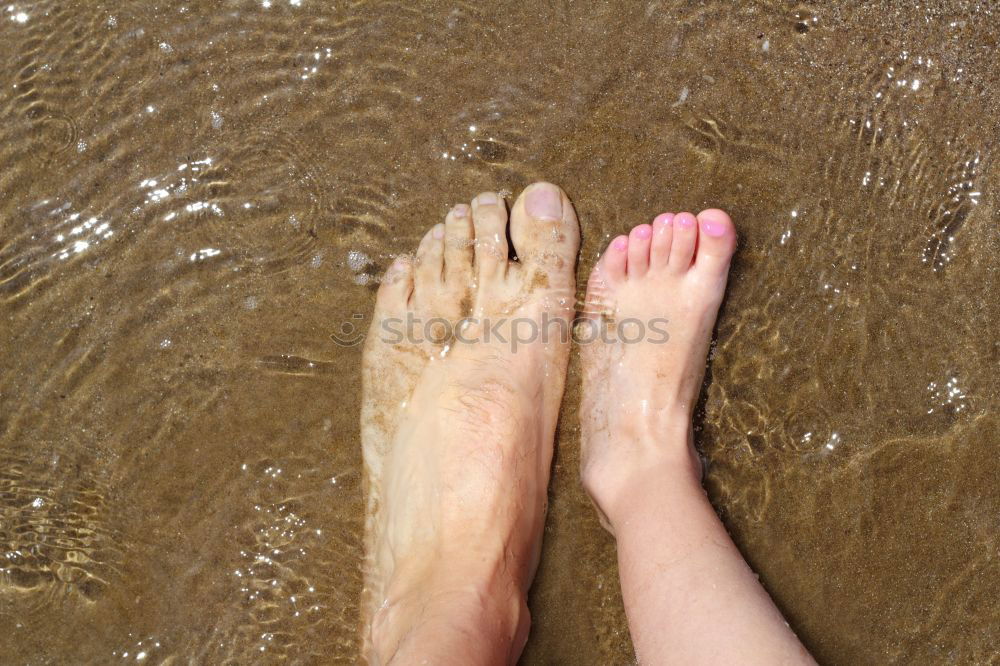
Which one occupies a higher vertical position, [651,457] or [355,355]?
[355,355]

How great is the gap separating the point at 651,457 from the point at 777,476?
334 millimetres

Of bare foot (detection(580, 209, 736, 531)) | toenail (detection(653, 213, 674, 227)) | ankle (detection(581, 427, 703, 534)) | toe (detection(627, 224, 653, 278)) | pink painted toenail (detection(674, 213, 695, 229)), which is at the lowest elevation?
ankle (detection(581, 427, 703, 534))

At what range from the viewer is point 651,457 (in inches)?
84.3

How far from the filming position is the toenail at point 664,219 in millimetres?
2189

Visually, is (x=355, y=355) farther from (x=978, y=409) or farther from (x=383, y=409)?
(x=978, y=409)

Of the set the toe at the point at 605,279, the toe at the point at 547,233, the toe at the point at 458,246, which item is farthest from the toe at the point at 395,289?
the toe at the point at 605,279

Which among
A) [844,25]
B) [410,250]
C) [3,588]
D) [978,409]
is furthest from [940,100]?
[3,588]

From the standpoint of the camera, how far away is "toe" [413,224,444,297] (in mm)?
2256

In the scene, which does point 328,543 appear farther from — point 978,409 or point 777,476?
point 978,409

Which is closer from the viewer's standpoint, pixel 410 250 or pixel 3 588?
pixel 3 588

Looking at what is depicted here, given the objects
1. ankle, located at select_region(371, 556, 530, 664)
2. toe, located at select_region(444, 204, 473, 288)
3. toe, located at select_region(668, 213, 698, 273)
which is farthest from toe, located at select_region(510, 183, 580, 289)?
ankle, located at select_region(371, 556, 530, 664)

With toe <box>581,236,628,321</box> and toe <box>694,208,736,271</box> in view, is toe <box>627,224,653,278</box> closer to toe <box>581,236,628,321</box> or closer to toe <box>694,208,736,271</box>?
toe <box>581,236,628,321</box>

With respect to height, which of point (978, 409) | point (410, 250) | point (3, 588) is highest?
point (410, 250)

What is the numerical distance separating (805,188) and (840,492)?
2.62 ft
